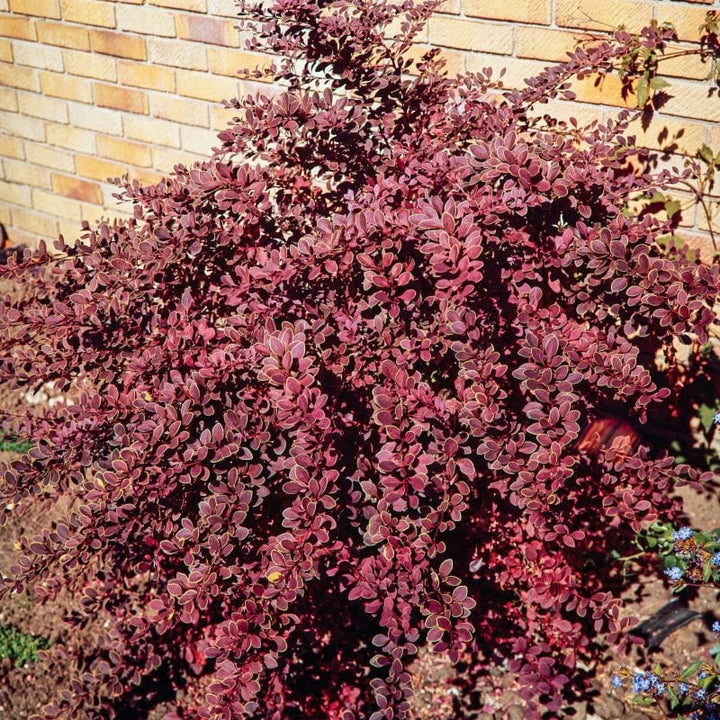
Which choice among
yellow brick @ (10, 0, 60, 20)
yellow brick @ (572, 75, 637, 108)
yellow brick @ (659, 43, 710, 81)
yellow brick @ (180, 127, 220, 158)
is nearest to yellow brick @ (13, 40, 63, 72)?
yellow brick @ (10, 0, 60, 20)

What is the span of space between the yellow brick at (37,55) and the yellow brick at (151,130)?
0.52 metres

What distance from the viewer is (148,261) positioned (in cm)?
201

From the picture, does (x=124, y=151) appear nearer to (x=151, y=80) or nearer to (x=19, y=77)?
(x=151, y=80)

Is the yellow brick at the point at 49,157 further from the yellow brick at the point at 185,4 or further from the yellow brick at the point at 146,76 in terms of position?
the yellow brick at the point at 185,4

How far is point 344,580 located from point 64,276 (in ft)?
3.73

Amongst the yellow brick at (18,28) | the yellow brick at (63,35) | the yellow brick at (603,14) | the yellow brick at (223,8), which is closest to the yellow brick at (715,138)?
the yellow brick at (603,14)

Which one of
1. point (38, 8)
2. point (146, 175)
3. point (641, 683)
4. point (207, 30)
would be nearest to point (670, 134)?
point (641, 683)

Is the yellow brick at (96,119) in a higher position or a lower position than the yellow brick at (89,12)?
lower

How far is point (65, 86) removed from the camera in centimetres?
400

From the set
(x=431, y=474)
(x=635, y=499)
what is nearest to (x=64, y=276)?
(x=431, y=474)

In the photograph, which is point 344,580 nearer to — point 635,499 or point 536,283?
point 635,499

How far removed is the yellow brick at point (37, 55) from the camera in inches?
156

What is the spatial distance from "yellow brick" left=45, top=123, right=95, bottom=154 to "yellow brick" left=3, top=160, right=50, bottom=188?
203 millimetres

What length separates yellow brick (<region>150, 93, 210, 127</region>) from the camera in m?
3.56
